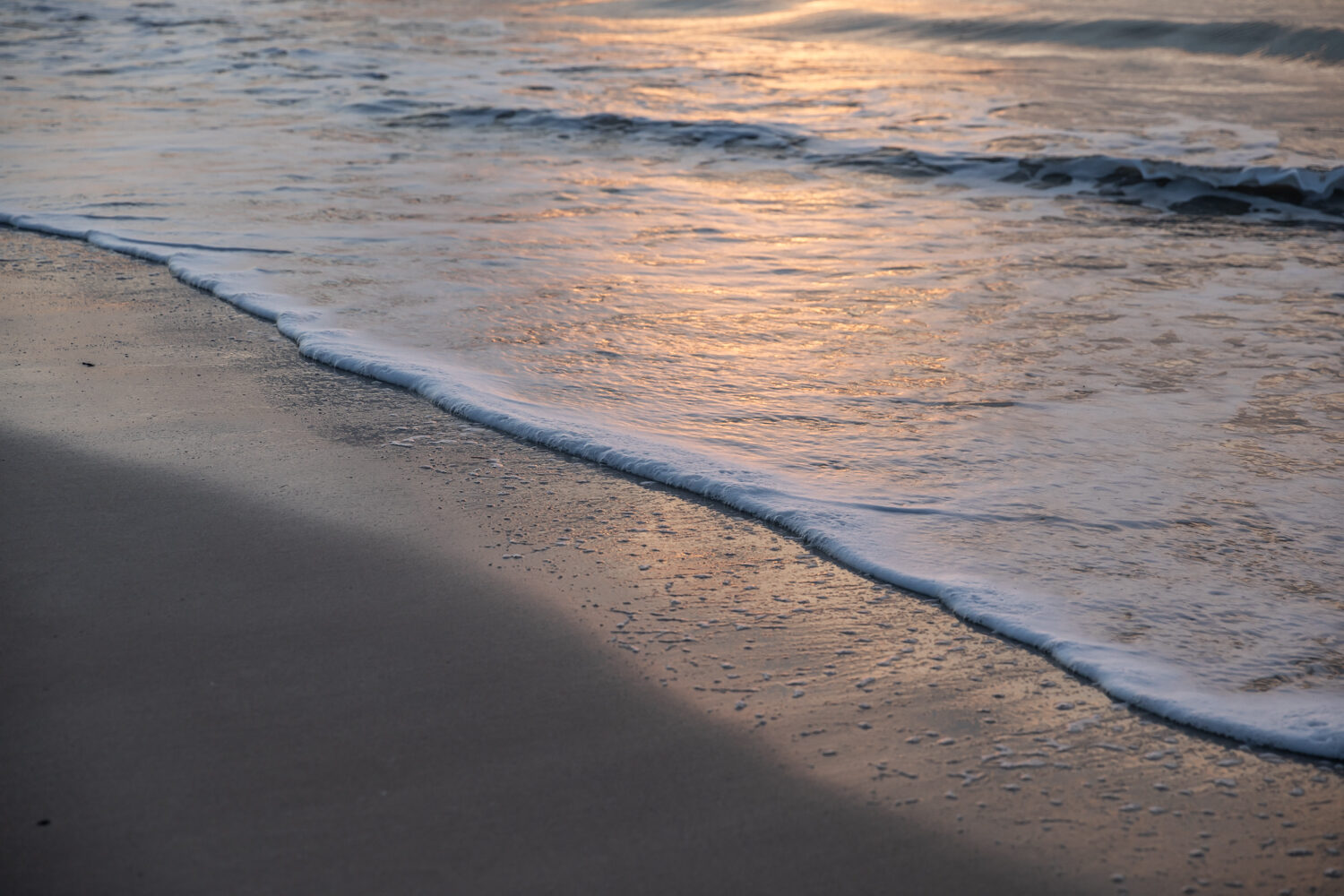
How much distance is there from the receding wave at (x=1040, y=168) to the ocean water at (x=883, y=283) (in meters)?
0.04

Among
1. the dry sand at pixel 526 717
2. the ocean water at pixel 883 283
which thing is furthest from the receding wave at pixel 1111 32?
the dry sand at pixel 526 717

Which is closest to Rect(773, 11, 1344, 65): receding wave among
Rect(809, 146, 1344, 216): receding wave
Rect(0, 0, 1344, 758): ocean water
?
Rect(0, 0, 1344, 758): ocean water

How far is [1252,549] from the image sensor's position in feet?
8.11

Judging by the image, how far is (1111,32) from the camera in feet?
42.7

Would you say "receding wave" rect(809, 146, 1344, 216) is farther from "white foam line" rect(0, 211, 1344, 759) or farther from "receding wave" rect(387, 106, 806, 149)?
"white foam line" rect(0, 211, 1344, 759)

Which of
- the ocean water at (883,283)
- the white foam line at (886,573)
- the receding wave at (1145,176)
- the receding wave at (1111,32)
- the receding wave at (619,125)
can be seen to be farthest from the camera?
the receding wave at (1111,32)

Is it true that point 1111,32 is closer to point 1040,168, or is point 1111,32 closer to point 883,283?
point 1040,168

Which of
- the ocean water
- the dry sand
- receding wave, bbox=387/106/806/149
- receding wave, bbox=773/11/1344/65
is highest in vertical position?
receding wave, bbox=773/11/1344/65

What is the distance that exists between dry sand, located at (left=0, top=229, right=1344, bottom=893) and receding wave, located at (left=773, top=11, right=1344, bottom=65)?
39.3 feet

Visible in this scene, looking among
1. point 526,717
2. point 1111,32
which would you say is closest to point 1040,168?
point 526,717

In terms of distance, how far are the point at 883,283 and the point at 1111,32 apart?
406 inches

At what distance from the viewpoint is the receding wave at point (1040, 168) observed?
675cm

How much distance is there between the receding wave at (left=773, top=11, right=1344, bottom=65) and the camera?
11.7 meters

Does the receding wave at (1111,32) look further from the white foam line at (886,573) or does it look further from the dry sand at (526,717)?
the dry sand at (526,717)
